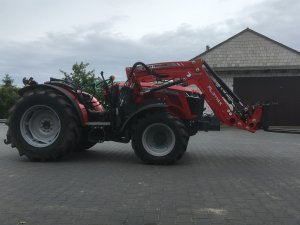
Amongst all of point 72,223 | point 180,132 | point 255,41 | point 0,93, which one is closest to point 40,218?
point 72,223

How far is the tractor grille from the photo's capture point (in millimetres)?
9383

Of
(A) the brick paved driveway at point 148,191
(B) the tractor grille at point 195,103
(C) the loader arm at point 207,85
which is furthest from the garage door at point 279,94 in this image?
(B) the tractor grille at point 195,103

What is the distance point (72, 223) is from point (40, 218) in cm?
42

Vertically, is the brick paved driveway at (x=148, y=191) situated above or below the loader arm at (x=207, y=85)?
below

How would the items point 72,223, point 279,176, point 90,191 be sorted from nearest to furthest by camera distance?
1. point 72,223
2. point 90,191
3. point 279,176

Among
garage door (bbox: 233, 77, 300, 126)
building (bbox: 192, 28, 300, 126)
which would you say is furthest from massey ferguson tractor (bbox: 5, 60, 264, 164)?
garage door (bbox: 233, 77, 300, 126)

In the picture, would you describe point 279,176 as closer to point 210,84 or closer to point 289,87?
point 210,84

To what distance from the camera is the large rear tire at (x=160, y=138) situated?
28.3ft

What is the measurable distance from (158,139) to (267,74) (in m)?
15.3

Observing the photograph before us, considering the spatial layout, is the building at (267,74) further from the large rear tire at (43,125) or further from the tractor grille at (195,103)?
the large rear tire at (43,125)

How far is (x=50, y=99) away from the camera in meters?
9.14

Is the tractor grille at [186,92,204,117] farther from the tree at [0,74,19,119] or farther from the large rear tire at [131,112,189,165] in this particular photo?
the tree at [0,74,19,119]

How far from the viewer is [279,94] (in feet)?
74.0

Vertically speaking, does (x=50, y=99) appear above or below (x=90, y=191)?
above
